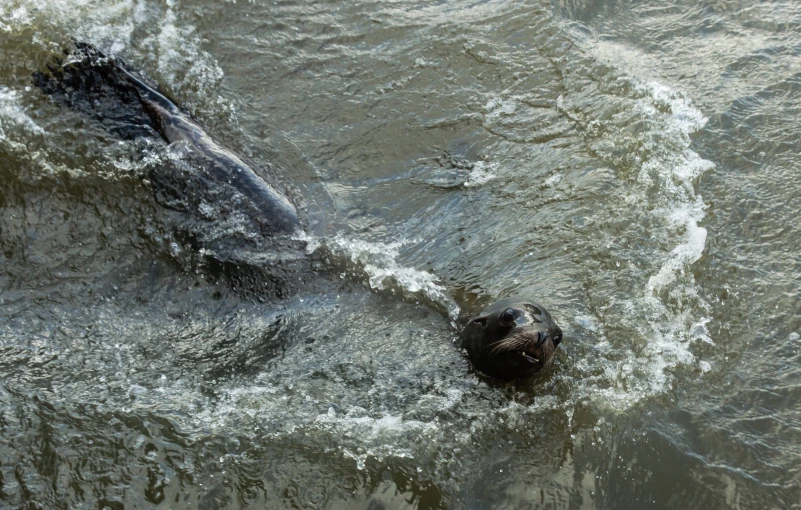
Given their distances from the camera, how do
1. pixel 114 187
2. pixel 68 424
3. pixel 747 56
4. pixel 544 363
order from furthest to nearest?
pixel 747 56 → pixel 114 187 → pixel 544 363 → pixel 68 424

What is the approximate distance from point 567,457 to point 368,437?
1.08 metres

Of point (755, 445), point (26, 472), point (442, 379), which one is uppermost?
point (26, 472)

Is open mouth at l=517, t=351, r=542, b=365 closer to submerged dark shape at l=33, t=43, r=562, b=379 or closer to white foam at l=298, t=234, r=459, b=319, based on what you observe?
submerged dark shape at l=33, t=43, r=562, b=379

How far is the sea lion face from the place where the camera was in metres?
4.05

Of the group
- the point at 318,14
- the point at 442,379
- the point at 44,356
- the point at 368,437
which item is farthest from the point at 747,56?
the point at 44,356

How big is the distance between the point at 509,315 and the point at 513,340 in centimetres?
17

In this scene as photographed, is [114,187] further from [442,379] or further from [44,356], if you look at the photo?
[442,379]

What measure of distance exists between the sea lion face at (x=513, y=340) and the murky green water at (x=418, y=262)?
14cm

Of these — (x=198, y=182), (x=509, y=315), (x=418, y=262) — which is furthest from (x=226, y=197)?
(x=509, y=315)

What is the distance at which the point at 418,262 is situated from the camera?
5055mm

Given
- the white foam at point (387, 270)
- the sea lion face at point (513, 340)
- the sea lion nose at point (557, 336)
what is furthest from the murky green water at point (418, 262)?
the sea lion nose at point (557, 336)

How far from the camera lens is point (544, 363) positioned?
4160 mm

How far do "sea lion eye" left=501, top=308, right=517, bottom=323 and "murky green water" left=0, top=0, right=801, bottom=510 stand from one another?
44 centimetres

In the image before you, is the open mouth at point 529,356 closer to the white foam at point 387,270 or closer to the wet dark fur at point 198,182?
the white foam at point 387,270
